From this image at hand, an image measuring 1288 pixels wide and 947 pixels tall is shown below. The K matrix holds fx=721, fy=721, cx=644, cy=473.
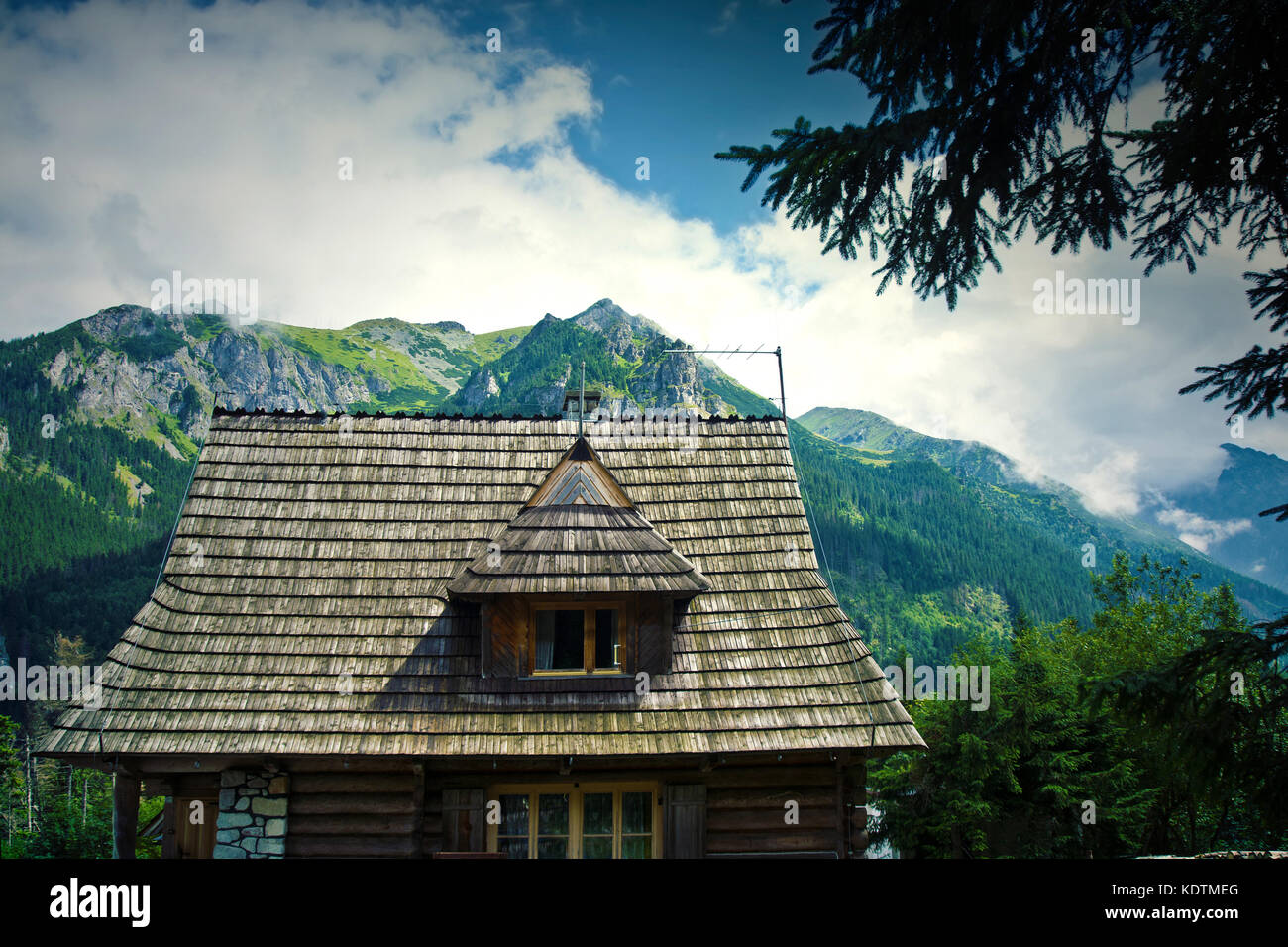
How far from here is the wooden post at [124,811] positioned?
8.13 meters

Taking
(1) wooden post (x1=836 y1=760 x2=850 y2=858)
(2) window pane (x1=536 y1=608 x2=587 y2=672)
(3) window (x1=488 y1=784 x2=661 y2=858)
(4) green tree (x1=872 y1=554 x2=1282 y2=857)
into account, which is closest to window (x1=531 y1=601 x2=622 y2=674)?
(2) window pane (x1=536 y1=608 x2=587 y2=672)

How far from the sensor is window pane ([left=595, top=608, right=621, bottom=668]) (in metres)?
8.91

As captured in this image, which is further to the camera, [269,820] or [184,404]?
[184,404]

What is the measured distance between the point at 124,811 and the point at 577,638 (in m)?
5.40

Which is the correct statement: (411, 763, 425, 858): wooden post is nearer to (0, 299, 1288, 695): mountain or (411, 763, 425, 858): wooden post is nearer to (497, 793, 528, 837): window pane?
(497, 793, 528, 837): window pane

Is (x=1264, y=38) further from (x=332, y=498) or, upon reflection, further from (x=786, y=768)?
(x=332, y=498)

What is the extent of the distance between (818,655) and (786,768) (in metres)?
1.40

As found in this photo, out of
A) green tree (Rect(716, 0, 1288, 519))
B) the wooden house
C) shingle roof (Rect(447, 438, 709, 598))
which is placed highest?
green tree (Rect(716, 0, 1288, 519))

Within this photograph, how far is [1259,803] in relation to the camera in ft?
15.3

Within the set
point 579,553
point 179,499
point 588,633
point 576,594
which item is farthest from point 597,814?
point 179,499

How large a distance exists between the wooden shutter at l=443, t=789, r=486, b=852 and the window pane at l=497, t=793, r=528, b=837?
0.25 m

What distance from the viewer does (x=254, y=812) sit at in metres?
8.16
